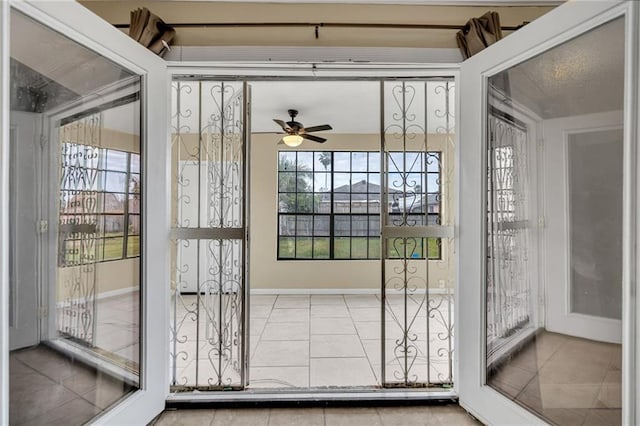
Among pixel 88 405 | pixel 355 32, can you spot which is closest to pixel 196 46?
pixel 355 32

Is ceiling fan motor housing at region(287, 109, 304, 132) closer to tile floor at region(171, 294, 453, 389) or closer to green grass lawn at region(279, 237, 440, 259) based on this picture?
green grass lawn at region(279, 237, 440, 259)

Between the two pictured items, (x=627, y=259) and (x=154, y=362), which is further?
(x=154, y=362)

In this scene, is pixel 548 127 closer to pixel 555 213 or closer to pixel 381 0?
pixel 555 213

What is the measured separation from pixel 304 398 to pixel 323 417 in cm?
18

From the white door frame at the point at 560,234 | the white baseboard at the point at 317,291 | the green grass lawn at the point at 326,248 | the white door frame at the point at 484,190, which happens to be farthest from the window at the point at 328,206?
the white door frame at the point at 560,234

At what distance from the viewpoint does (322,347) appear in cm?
310

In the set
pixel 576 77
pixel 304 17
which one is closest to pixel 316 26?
pixel 304 17

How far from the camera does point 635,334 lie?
4.08 ft

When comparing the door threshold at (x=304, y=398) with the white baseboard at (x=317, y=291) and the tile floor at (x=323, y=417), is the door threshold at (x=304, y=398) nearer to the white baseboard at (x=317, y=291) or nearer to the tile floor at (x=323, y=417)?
the tile floor at (x=323, y=417)

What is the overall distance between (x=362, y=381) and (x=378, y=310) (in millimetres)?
2066

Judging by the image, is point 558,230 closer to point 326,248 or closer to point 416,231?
point 416,231

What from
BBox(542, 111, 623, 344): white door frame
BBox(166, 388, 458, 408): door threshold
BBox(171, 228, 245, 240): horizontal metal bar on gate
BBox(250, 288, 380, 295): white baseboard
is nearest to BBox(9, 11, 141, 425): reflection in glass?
BBox(171, 228, 245, 240): horizontal metal bar on gate

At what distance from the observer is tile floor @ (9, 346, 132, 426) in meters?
1.32

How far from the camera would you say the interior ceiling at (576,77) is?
52.2 inches
